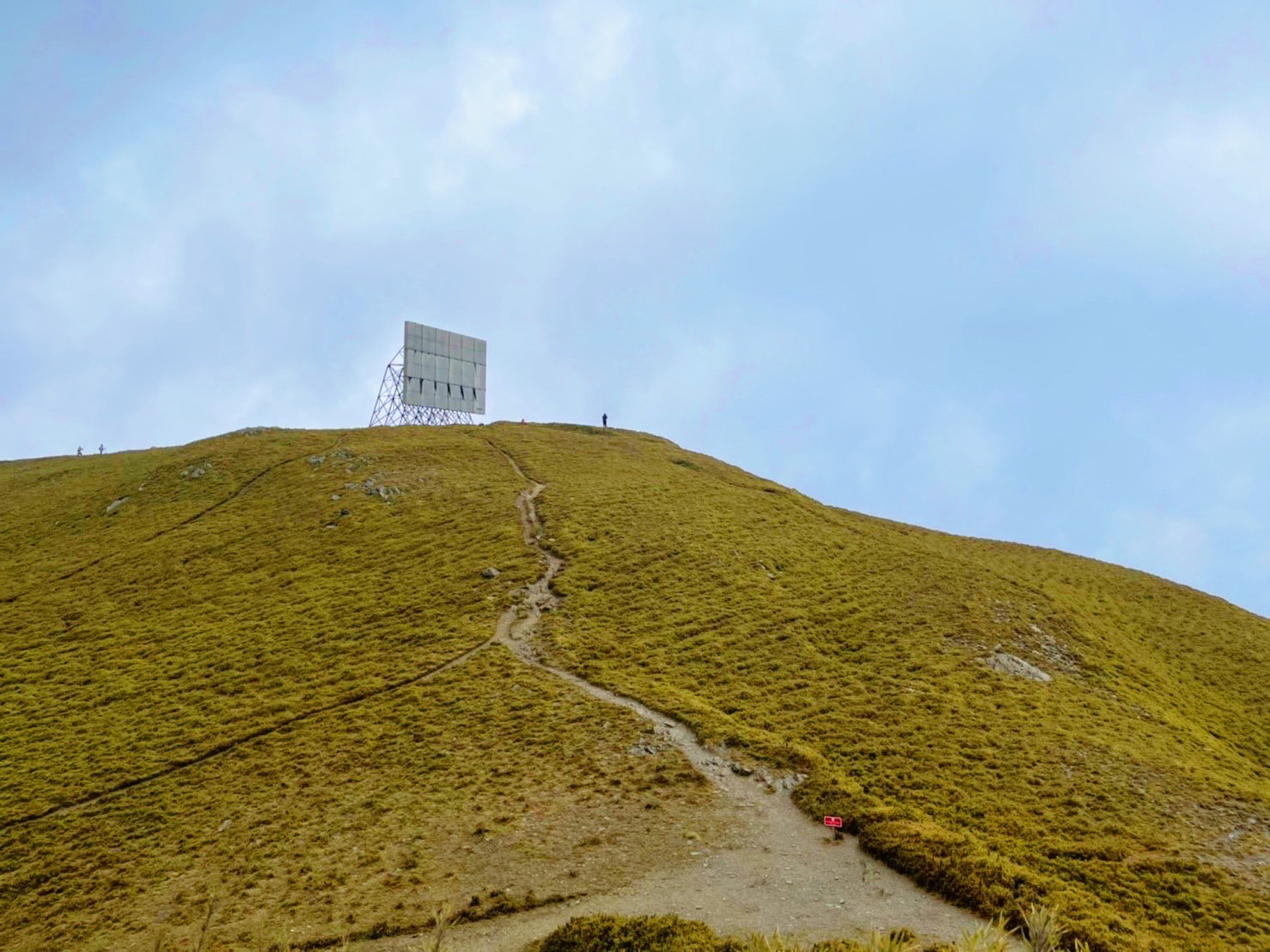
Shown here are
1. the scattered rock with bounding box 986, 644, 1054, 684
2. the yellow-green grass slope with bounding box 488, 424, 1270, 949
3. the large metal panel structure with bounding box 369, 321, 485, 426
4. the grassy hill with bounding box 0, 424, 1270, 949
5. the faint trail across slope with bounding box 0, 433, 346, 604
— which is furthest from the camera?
the large metal panel structure with bounding box 369, 321, 485, 426

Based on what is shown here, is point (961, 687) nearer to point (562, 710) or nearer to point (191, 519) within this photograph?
point (562, 710)

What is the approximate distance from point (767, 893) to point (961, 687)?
17923 mm

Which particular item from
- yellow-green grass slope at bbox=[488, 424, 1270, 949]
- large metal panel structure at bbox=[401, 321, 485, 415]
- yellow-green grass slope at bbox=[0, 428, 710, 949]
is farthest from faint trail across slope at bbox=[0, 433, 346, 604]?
yellow-green grass slope at bbox=[488, 424, 1270, 949]

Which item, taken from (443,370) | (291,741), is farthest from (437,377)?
(291,741)

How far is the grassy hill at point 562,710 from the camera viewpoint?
2311cm

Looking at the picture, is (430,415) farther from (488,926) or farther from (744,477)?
(488,926)

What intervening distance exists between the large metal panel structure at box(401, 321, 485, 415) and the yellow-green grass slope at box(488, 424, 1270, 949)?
3764cm

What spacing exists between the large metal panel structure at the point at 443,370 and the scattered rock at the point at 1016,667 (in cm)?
7528

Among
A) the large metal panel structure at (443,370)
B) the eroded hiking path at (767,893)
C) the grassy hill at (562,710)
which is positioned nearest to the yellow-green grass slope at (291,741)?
the grassy hill at (562,710)

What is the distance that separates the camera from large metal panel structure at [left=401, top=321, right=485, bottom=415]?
320ft

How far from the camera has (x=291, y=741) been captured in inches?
1261

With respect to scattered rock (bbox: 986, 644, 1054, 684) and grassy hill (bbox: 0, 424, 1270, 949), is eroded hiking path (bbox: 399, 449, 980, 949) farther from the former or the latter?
scattered rock (bbox: 986, 644, 1054, 684)

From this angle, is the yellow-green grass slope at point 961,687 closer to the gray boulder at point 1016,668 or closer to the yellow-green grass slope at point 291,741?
the gray boulder at point 1016,668

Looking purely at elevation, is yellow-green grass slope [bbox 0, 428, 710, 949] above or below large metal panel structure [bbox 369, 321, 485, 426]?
below
